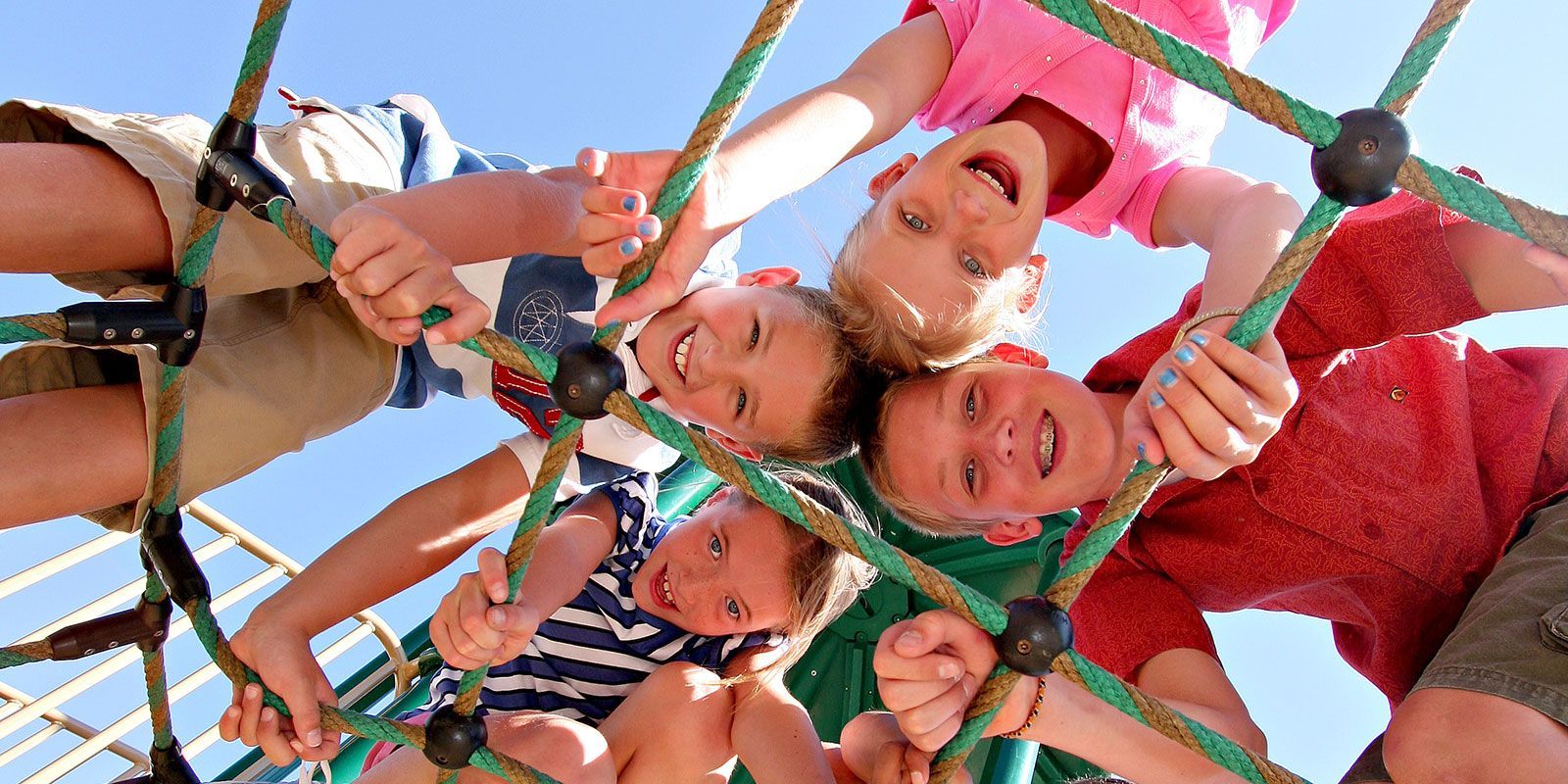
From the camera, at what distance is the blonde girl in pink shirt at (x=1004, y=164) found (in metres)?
1.04

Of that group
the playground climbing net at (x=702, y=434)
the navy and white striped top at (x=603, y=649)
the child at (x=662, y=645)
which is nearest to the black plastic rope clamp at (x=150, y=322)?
the playground climbing net at (x=702, y=434)

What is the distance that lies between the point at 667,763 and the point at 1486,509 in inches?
32.7

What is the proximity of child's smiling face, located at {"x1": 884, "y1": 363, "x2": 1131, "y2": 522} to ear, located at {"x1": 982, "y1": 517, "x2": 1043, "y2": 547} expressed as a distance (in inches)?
6.6

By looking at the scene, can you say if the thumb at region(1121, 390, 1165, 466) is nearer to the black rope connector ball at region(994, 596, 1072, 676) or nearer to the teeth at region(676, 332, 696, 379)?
the black rope connector ball at region(994, 596, 1072, 676)

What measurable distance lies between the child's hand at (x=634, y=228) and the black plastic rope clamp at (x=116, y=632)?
650 mm

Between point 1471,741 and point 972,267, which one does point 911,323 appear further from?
point 1471,741

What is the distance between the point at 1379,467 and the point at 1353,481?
2 cm

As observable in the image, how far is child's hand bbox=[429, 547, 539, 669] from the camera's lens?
878 millimetres

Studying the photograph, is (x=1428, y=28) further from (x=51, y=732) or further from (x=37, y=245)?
(x=51, y=732)

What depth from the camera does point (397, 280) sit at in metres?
0.75

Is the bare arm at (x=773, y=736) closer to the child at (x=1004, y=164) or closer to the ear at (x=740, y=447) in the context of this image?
the ear at (x=740, y=447)

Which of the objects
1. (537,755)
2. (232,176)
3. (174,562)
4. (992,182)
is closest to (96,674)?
(174,562)

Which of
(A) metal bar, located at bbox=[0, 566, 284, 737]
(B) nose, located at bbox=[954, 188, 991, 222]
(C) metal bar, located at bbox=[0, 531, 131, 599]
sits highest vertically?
(B) nose, located at bbox=[954, 188, 991, 222]

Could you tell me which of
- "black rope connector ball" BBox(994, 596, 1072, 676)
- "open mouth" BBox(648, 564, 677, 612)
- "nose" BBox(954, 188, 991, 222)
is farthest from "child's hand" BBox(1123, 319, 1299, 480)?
"open mouth" BBox(648, 564, 677, 612)
